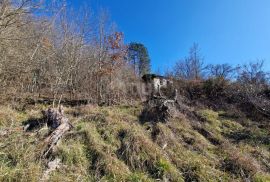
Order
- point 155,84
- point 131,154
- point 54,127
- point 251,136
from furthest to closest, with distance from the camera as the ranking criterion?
point 155,84 < point 251,136 < point 54,127 < point 131,154

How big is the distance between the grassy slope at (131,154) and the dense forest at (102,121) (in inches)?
0.8

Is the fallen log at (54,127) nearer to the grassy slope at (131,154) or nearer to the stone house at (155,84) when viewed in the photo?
Result: the grassy slope at (131,154)

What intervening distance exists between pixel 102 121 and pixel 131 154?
179cm

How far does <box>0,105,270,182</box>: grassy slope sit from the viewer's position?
3.57 meters

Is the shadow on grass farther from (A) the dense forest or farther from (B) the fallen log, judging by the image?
(B) the fallen log

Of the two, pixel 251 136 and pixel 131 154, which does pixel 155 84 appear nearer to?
pixel 251 136

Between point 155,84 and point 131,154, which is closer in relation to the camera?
point 131,154

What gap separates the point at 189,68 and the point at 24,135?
23.8 m

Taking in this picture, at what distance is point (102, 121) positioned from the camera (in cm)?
578

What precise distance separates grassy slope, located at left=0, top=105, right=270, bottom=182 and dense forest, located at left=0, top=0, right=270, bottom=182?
20mm

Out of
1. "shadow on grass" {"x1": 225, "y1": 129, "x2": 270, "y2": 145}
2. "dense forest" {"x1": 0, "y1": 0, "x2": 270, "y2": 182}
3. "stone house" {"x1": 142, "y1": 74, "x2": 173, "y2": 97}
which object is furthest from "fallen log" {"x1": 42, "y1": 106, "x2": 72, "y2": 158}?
"stone house" {"x1": 142, "y1": 74, "x2": 173, "y2": 97}

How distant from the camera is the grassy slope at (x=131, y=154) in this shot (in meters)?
3.57

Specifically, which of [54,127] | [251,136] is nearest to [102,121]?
[54,127]

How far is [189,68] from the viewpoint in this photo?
2592 cm
